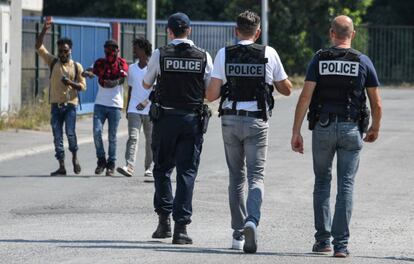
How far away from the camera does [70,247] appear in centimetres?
945

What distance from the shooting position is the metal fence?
47.8 meters

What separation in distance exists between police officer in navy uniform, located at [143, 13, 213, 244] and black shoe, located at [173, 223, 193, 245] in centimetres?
3

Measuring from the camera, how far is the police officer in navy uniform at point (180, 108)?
985cm

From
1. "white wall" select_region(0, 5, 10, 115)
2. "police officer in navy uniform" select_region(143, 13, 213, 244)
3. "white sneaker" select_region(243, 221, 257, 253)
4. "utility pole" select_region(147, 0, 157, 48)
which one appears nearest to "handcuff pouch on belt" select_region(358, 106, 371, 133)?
"white sneaker" select_region(243, 221, 257, 253)

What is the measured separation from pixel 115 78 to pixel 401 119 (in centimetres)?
1291

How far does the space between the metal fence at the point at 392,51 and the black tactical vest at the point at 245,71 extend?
38.8 m

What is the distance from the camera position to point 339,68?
9062mm

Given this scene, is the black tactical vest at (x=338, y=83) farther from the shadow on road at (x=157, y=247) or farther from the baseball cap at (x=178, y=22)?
the baseball cap at (x=178, y=22)

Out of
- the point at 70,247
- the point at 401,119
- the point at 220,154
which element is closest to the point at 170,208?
the point at 70,247

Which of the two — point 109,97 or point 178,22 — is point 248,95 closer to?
point 178,22

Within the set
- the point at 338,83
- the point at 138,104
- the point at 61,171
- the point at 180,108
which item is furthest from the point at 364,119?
the point at 61,171

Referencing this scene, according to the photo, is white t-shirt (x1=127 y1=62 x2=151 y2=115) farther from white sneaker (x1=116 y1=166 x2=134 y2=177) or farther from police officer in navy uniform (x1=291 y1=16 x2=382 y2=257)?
police officer in navy uniform (x1=291 y1=16 x2=382 y2=257)

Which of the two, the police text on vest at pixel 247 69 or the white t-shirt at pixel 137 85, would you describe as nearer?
the police text on vest at pixel 247 69

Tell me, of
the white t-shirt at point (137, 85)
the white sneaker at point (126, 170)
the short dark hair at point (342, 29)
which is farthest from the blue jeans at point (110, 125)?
the short dark hair at point (342, 29)
